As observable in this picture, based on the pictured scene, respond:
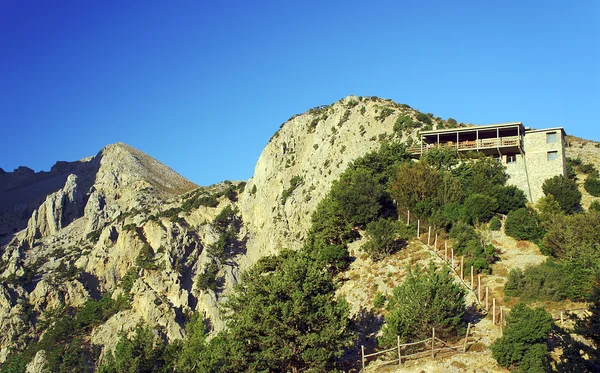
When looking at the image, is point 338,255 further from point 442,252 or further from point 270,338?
point 270,338

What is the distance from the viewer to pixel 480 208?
4466 cm

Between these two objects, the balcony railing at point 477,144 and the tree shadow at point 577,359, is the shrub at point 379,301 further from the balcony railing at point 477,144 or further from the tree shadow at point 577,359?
the balcony railing at point 477,144

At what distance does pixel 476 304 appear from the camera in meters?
34.2

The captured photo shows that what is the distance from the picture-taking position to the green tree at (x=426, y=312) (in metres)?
28.8

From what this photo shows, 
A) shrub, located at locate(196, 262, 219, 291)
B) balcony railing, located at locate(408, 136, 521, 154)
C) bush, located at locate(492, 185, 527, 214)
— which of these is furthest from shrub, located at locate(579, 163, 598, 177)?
shrub, located at locate(196, 262, 219, 291)

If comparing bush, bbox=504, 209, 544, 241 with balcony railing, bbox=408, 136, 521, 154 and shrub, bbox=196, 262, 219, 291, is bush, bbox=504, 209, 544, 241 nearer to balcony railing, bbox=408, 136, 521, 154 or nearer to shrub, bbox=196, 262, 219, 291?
balcony railing, bbox=408, 136, 521, 154

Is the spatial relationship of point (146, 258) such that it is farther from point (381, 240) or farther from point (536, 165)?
point (536, 165)

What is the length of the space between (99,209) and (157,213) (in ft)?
68.6

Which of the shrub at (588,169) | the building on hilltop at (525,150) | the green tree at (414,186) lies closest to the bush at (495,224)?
the green tree at (414,186)

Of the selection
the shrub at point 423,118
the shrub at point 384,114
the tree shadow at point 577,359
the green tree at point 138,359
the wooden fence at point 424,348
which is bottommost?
the green tree at point 138,359

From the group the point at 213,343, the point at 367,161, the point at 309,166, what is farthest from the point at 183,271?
the point at 213,343

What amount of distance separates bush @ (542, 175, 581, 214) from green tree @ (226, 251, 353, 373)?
27200 millimetres

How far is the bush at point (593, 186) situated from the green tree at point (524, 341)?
31182 mm

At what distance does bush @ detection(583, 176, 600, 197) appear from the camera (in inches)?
2078
